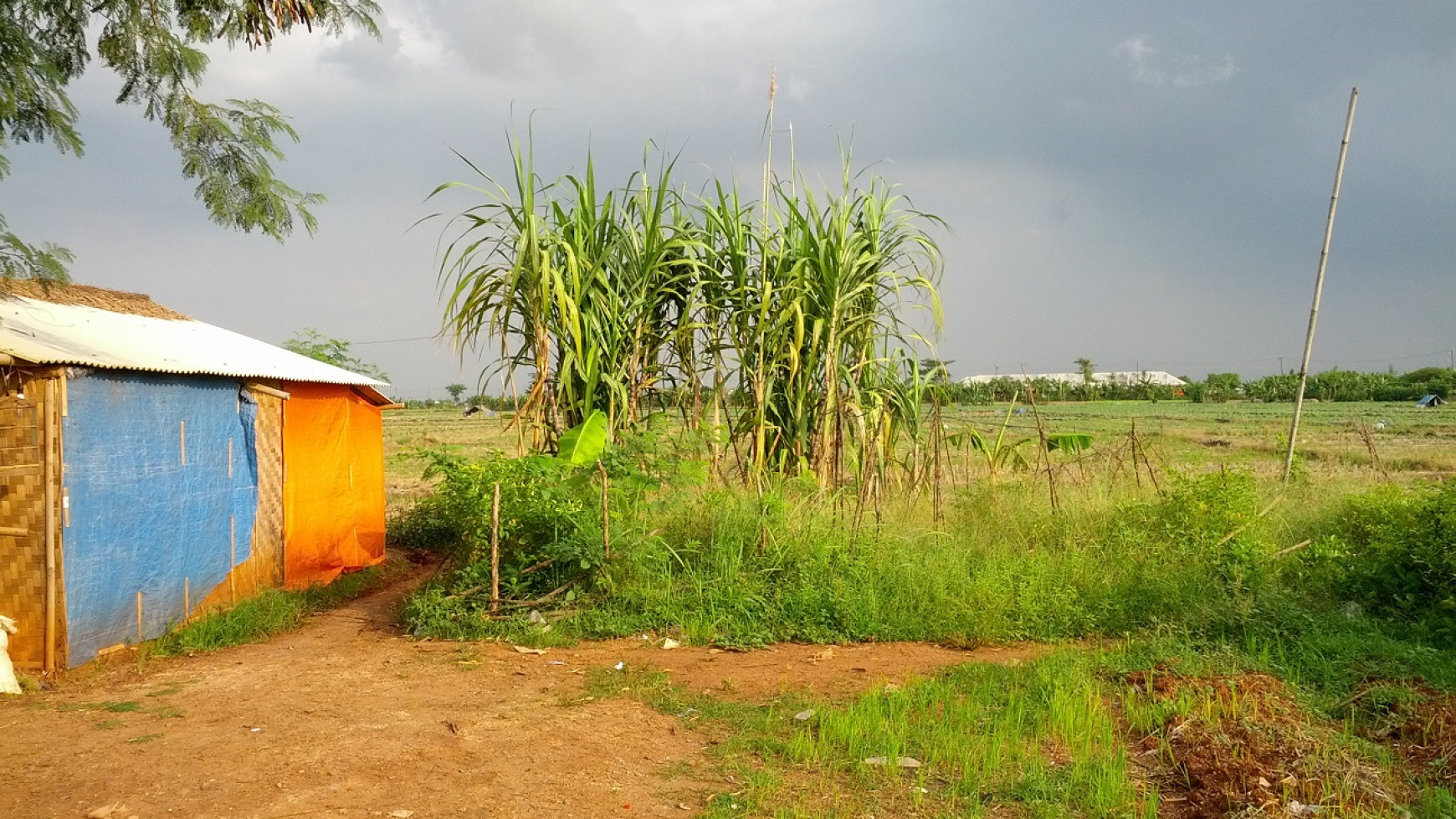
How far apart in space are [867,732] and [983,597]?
2250mm

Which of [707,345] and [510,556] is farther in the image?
[707,345]

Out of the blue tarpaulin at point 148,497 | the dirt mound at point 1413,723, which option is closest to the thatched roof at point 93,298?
the blue tarpaulin at point 148,497

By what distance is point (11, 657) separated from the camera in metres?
5.77

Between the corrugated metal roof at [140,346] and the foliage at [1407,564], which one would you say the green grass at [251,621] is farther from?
the foliage at [1407,564]

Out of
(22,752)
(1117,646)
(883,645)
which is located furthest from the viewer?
(883,645)

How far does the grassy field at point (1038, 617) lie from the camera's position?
3.80 m

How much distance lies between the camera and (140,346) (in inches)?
285

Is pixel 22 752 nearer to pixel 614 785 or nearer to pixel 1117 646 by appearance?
pixel 614 785

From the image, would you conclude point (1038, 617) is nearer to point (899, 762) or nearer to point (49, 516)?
point (899, 762)

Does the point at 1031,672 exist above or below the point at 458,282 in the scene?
below

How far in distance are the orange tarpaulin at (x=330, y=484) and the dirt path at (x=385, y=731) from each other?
2.05m

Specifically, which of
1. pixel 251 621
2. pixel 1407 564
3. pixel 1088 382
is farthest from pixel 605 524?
pixel 1088 382

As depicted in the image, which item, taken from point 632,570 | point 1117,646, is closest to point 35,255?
point 632,570

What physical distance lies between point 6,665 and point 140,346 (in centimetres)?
267
